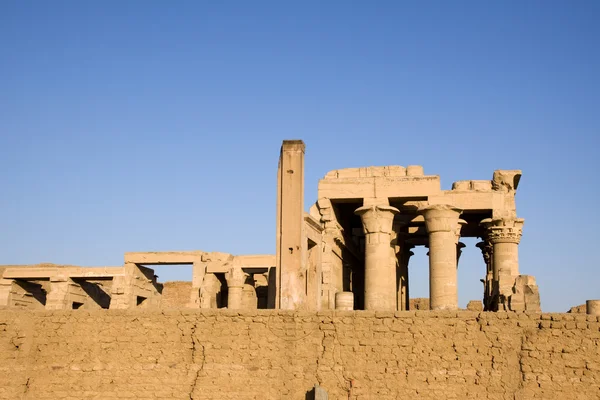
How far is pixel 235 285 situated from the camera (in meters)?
28.8

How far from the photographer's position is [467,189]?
73.7 feet

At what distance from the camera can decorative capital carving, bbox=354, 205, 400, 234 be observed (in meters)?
21.6

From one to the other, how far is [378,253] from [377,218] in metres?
1.05

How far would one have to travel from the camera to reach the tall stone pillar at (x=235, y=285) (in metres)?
28.7

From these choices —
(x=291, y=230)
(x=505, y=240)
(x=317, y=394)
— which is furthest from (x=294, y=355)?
(x=505, y=240)

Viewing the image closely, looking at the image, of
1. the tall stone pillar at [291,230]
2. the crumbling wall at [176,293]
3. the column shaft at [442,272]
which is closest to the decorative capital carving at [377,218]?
the column shaft at [442,272]

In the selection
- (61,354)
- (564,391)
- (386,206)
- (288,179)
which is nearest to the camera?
(564,391)

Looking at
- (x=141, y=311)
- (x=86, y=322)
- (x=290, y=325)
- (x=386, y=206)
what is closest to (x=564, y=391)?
(x=290, y=325)

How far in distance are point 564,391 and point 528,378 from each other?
58cm

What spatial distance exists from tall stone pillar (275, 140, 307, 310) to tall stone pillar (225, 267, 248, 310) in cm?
1136

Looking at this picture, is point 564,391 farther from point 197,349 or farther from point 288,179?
point 288,179

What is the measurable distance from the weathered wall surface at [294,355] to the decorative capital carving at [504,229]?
10.7 meters

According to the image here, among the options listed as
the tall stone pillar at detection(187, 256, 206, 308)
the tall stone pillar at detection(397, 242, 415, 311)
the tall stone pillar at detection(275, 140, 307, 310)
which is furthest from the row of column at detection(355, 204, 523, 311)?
the tall stone pillar at detection(187, 256, 206, 308)

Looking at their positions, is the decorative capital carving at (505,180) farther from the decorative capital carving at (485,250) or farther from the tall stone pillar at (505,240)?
the decorative capital carving at (485,250)
